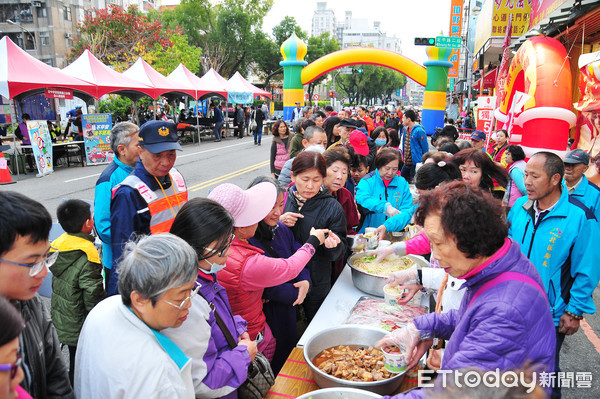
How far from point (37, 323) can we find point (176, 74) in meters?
19.9

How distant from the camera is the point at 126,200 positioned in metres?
2.81

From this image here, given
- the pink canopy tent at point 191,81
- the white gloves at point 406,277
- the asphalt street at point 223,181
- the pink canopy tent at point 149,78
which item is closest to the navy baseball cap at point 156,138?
the white gloves at point 406,277

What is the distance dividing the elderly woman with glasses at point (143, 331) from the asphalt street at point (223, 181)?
6.65 ft

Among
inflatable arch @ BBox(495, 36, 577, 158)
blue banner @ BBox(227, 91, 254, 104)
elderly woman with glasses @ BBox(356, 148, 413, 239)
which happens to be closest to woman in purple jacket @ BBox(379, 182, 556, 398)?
elderly woman with glasses @ BBox(356, 148, 413, 239)

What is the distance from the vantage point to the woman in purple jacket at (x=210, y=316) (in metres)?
1.71

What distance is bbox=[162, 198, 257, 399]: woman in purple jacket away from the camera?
1.71m

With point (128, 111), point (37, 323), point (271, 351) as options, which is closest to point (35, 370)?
point (37, 323)

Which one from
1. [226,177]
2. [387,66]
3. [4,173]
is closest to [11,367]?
[226,177]

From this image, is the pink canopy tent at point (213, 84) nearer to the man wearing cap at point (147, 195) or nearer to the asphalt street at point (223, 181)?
the asphalt street at point (223, 181)

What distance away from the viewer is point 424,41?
15.3m

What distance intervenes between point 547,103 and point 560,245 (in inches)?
184

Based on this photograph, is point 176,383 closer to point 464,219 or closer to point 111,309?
point 111,309

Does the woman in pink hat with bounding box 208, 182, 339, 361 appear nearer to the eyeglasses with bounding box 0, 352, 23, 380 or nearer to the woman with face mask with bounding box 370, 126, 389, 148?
the eyeglasses with bounding box 0, 352, 23, 380

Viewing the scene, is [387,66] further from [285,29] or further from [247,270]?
[285,29]
